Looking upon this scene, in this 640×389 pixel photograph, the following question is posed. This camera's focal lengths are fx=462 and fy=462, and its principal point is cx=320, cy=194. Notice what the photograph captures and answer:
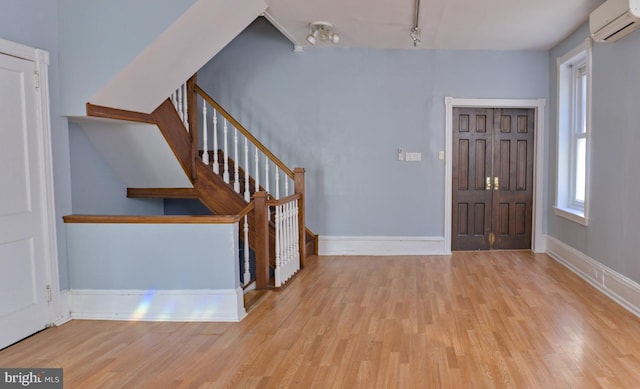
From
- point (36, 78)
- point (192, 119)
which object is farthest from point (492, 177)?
point (36, 78)

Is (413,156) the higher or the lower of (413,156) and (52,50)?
the lower

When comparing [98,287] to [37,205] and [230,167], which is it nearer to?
[37,205]

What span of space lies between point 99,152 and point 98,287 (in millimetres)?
1393

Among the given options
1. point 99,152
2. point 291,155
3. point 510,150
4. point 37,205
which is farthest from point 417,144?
point 37,205

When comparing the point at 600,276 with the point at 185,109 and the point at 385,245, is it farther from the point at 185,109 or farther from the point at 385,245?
the point at 185,109

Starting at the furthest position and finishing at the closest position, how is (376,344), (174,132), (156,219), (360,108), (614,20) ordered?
1. (360,108)
2. (174,132)
3. (614,20)
4. (156,219)
5. (376,344)

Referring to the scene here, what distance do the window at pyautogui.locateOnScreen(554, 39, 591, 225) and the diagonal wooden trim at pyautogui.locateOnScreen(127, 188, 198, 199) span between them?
4265mm

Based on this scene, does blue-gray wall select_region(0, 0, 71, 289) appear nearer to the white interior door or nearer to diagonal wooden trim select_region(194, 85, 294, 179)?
the white interior door

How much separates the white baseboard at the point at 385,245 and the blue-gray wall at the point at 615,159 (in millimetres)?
1803

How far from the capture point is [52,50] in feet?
11.5

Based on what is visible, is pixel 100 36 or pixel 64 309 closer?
pixel 100 36

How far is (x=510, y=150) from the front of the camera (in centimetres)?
621

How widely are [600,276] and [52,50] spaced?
17.0ft

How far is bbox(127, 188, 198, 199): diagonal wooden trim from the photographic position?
5.03 metres
